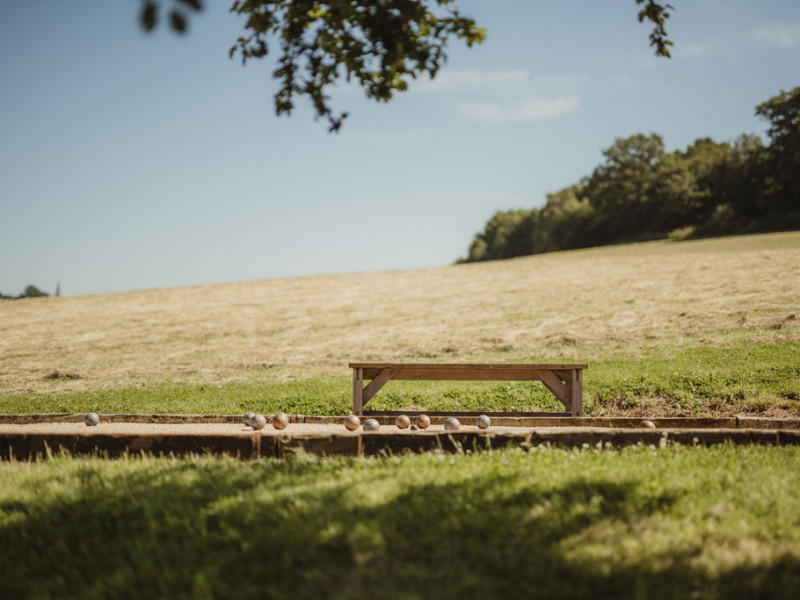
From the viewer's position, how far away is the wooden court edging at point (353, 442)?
4949 mm

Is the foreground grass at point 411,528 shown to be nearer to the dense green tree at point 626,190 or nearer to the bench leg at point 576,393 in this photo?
the bench leg at point 576,393

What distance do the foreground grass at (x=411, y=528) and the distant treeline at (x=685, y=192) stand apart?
51.3m

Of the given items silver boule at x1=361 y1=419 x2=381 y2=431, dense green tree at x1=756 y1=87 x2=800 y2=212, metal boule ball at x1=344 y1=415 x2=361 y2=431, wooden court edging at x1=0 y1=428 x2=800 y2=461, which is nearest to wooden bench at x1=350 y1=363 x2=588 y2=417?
metal boule ball at x1=344 y1=415 x2=361 y2=431

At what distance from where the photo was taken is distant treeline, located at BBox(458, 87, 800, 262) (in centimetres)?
5312

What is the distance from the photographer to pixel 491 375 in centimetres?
774

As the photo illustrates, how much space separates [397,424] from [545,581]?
166 inches

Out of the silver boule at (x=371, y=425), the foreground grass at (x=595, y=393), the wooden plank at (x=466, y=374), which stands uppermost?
the wooden plank at (x=466, y=374)

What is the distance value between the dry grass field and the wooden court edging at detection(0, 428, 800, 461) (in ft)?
24.2

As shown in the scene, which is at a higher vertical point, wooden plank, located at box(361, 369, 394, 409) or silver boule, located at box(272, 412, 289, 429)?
wooden plank, located at box(361, 369, 394, 409)

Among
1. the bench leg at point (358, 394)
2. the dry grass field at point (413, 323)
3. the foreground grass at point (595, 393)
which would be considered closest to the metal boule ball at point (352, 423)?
the bench leg at point (358, 394)

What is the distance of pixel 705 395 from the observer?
8.90m

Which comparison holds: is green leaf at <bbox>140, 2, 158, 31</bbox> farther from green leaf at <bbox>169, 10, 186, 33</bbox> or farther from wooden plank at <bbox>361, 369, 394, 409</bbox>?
wooden plank at <bbox>361, 369, 394, 409</bbox>

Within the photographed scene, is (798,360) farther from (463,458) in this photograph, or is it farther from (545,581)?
(545,581)

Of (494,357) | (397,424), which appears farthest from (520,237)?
(397,424)
